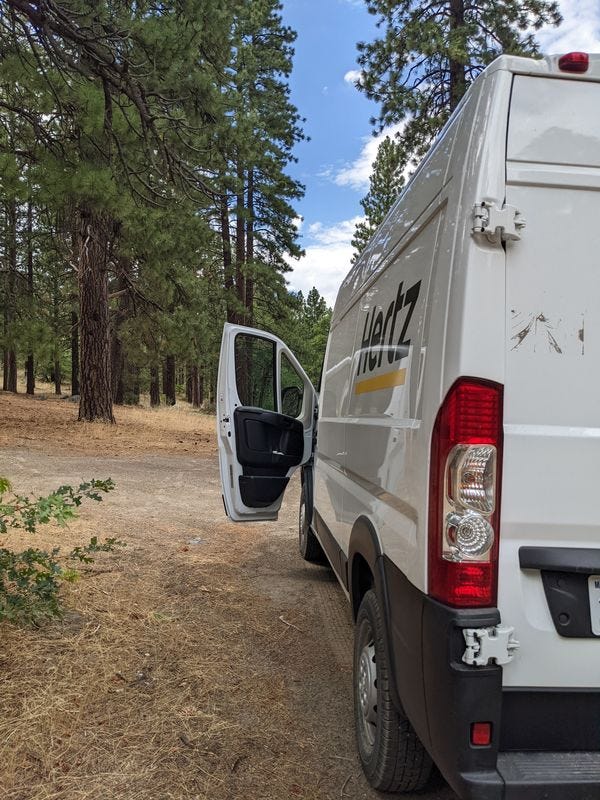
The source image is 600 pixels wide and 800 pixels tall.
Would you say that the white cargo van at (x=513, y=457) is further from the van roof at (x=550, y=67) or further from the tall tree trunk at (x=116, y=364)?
the tall tree trunk at (x=116, y=364)

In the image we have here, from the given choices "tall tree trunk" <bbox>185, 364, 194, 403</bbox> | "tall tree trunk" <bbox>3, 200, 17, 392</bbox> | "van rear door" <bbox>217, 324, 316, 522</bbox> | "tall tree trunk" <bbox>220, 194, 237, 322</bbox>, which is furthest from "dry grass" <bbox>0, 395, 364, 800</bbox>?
"tall tree trunk" <bbox>185, 364, 194, 403</bbox>

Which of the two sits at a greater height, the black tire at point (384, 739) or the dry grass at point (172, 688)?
the black tire at point (384, 739)

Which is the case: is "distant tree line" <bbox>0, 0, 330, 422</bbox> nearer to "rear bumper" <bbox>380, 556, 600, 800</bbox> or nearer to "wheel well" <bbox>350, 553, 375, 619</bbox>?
"wheel well" <bbox>350, 553, 375, 619</bbox>

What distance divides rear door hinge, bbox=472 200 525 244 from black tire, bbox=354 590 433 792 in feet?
4.89

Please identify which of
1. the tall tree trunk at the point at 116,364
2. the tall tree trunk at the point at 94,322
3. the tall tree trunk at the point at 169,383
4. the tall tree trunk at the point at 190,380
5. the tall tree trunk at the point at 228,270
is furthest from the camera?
the tall tree trunk at the point at 190,380

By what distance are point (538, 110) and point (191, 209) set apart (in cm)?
965

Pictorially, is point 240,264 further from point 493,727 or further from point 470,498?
point 493,727

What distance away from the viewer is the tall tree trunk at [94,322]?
48.9 feet

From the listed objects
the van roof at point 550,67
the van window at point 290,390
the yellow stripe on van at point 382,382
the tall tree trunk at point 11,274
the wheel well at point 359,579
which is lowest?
the wheel well at point 359,579

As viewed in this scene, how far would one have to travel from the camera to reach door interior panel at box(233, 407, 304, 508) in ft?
17.1

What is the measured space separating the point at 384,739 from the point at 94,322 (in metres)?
14.2

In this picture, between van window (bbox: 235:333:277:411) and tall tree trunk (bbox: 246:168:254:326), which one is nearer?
van window (bbox: 235:333:277:411)

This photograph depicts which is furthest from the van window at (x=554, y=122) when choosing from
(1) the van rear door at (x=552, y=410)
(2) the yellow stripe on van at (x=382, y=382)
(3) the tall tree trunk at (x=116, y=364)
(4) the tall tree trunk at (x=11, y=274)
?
(3) the tall tree trunk at (x=116, y=364)

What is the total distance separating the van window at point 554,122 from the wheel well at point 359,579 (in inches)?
74.0
